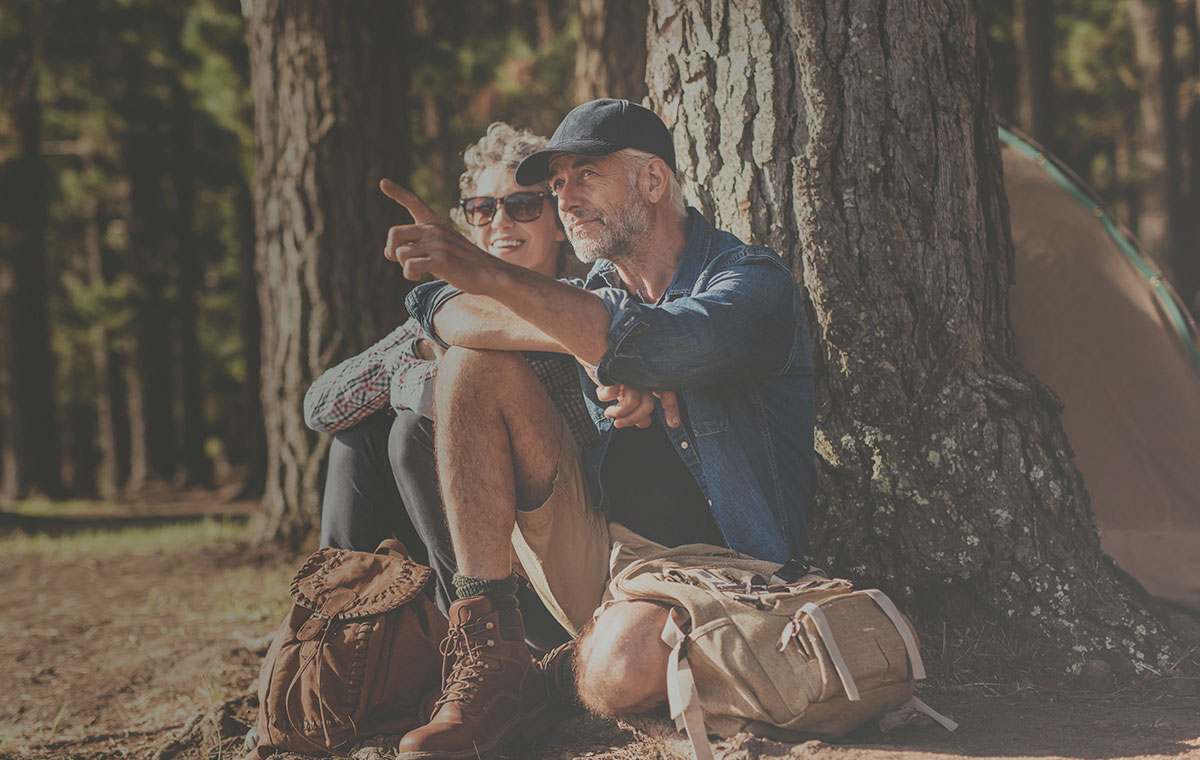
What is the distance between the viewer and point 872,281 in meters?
3.02

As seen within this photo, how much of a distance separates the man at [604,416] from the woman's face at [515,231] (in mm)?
341

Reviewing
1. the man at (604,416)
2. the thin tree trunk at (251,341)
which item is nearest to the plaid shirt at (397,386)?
the man at (604,416)

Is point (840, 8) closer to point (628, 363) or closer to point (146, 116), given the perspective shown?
point (628, 363)

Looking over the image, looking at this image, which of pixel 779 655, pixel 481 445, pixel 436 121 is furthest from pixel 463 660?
pixel 436 121

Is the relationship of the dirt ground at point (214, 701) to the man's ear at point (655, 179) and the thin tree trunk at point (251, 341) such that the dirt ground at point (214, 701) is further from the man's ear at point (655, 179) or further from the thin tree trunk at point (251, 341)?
the thin tree trunk at point (251, 341)

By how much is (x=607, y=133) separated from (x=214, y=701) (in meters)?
2.16

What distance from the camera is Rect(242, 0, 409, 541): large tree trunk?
17.7 ft

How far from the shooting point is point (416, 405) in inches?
113

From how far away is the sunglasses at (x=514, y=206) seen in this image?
10.7ft

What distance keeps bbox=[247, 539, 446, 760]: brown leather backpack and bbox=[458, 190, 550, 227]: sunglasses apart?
1.18 metres

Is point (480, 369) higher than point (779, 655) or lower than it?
higher

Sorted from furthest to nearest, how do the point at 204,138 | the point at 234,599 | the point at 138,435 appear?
the point at 138,435, the point at 204,138, the point at 234,599

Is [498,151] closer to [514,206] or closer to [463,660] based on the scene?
[514,206]

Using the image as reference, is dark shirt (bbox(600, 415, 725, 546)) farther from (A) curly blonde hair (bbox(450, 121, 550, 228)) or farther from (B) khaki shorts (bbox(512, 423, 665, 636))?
(A) curly blonde hair (bbox(450, 121, 550, 228))
